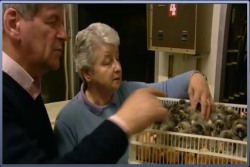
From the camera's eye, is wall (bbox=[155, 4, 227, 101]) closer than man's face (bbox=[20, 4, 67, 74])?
No

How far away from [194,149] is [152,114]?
16cm

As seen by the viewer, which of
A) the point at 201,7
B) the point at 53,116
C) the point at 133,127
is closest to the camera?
the point at 133,127

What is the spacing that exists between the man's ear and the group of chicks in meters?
0.37

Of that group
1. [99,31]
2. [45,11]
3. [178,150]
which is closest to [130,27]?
[99,31]

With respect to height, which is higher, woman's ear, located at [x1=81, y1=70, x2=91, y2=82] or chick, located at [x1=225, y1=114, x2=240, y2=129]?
woman's ear, located at [x1=81, y1=70, x2=91, y2=82]

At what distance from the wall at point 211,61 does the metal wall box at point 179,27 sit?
1cm

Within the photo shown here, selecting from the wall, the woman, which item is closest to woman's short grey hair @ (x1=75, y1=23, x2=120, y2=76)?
the woman

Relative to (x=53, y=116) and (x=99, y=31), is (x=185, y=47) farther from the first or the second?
(x=53, y=116)

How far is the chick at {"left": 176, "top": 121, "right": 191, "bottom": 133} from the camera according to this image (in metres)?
0.73

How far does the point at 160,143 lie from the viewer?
741 mm

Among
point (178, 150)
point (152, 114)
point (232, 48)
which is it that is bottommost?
point (178, 150)

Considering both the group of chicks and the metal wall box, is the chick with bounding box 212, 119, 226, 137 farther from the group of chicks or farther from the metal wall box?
the metal wall box

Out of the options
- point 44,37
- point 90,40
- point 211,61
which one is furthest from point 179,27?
point 44,37

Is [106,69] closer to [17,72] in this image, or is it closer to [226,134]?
[17,72]
